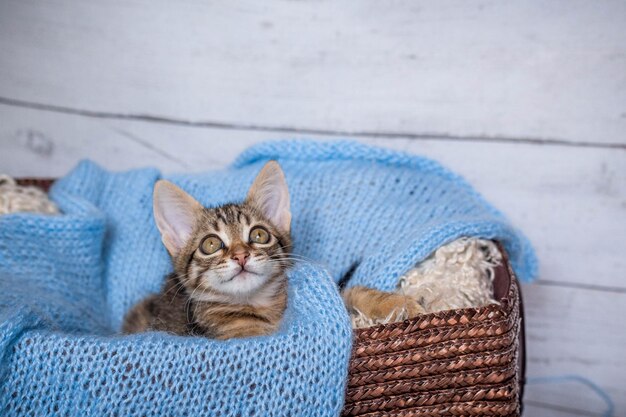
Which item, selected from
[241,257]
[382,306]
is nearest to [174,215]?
[241,257]

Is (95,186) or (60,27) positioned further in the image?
(60,27)

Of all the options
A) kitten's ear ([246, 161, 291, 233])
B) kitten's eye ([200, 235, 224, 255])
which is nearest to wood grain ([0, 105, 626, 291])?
kitten's ear ([246, 161, 291, 233])

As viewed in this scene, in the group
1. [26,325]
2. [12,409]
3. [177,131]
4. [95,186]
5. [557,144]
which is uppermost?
[557,144]

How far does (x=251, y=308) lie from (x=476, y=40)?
0.87m

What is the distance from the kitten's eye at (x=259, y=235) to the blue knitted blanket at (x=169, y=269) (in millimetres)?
90

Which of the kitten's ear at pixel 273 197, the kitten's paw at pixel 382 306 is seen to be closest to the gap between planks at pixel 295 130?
the kitten's ear at pixel 273 197

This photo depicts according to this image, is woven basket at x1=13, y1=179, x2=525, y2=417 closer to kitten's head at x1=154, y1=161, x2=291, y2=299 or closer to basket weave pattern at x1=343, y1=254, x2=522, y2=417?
basket weave pattern at x1=343, y1=254, x2=522, y2=417

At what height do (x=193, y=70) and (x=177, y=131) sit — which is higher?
(x=193, y=70)

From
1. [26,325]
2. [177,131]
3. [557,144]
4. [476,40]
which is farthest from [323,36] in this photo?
[26,325]

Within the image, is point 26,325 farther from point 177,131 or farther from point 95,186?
point 177,131

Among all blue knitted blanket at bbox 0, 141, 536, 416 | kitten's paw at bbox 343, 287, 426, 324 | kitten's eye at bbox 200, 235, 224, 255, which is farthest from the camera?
kitten's eye at bbox 200, 235, 224, 255

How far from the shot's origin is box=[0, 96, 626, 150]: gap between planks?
1454 millimetres

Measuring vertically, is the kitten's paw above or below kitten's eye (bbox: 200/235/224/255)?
below

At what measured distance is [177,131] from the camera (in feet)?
5.54
